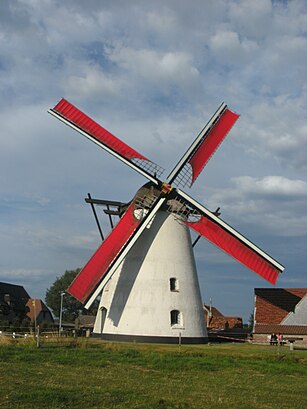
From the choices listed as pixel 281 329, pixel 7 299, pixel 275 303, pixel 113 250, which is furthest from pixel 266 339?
pixel 7 299

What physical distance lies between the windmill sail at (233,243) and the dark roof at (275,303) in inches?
497

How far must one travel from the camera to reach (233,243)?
26047 mm

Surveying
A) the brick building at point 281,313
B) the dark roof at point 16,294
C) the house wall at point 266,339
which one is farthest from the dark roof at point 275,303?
the dark roof at point 16,294

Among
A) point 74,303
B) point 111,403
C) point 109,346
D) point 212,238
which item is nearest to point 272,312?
point 212,238

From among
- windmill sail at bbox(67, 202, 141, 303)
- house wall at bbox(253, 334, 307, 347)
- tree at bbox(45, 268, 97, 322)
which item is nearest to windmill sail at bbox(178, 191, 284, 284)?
windmill sail at bbox(67, 202, 141, 303)

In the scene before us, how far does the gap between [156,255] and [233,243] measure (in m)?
3.79

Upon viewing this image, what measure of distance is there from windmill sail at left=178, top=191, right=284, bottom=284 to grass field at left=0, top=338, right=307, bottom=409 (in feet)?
15.6

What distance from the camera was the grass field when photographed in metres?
9.83

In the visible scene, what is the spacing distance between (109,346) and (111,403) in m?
12.1

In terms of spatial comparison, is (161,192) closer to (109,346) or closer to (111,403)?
(109,346)

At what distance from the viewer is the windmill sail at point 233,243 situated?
84.4ft

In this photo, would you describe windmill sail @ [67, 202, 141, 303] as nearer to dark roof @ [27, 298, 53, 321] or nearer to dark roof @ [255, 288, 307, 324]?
dark roof @ [255, 288, 307, 324]

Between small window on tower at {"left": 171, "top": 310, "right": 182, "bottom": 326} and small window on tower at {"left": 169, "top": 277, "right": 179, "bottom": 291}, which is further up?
small window on tower at {"left": 169, "top": 277, "right": 179, "bottom": 291}

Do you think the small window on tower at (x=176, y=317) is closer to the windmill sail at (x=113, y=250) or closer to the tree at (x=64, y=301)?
the windmill sail at (x=113, y=250)
